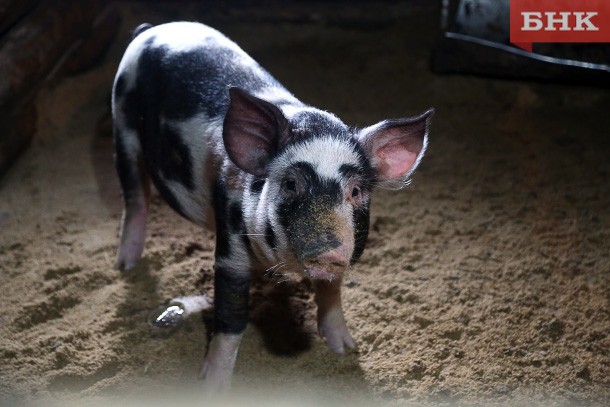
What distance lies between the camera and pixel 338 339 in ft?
10.8

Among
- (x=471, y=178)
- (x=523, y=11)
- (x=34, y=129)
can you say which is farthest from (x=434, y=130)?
(x=34, y=129)

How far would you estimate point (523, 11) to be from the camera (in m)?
3.52

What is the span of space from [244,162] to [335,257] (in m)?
0.57

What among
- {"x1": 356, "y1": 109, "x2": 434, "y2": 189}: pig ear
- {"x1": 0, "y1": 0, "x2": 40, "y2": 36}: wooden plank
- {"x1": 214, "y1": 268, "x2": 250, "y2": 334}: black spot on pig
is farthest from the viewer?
{"x1": 0, "y1": 0, "x2": 40, "y2": 36}: wooden plank

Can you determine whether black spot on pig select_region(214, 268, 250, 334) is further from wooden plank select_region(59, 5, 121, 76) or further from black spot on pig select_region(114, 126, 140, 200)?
wooden plank select_region(59, 5, 121, 76)

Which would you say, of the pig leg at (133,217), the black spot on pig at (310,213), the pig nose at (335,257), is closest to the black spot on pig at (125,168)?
the pig leg at (133,217)

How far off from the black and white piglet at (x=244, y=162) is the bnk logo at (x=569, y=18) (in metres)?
0.93

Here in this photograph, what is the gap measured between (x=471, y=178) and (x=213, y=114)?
76.7 inches

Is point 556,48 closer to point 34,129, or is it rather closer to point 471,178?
point 471,178

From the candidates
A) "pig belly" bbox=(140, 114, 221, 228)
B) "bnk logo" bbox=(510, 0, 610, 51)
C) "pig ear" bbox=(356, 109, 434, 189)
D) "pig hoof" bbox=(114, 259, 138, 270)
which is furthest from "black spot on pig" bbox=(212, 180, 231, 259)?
"bnk logo" bbox=(510, 0, 610, 51)

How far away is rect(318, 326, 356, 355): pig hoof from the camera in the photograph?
3293 millimetres

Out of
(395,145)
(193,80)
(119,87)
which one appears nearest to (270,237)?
(395,145)

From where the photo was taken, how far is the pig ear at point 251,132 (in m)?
2.69

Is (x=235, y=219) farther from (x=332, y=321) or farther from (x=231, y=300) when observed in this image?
(x=332, y=321)
